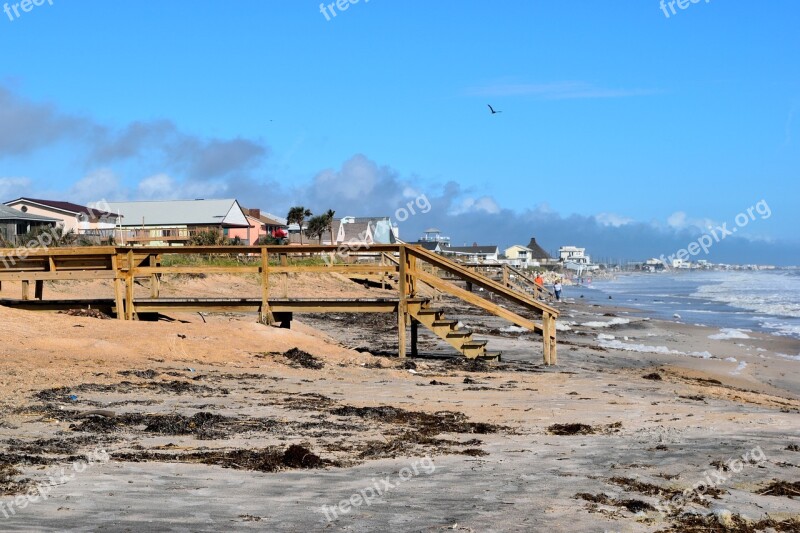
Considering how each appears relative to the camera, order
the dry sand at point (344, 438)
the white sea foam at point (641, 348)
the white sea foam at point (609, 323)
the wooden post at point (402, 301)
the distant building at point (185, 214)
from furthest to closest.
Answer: the distant building at point (185, 214)
the white sea foam at point (609, 323)
the white sea foam at point (641, 348)
the wooden post at point (402, 301)
the dry sand at point (344, 438)

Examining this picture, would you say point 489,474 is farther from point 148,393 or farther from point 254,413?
point 148,393

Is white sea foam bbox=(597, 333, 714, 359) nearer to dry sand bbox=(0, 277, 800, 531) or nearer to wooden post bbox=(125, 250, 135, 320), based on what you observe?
dry sand bbox=(0, 277, 800, 531)

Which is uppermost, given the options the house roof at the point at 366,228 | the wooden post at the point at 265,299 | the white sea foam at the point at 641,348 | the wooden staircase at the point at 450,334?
the house roof at the point at 366,228

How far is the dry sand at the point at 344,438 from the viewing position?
5.27 meters

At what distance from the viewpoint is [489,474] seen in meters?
6.32

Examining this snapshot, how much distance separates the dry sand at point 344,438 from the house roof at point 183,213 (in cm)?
5103

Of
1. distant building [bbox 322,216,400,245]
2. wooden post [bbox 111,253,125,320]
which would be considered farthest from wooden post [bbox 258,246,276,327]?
distant building [bbox 322,216,400,245]

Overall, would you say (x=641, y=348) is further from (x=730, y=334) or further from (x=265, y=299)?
(x=265, y=299)

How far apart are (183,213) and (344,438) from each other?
60356mm

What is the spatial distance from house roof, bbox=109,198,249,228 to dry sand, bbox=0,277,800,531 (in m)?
51.0

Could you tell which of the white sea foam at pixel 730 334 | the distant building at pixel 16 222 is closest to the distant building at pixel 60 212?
the distant building at pixel 16 222

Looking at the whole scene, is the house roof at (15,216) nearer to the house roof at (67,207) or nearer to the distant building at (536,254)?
the house roof at (67,207)

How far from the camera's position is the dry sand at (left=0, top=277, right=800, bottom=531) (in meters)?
5.27

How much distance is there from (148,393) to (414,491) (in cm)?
445
